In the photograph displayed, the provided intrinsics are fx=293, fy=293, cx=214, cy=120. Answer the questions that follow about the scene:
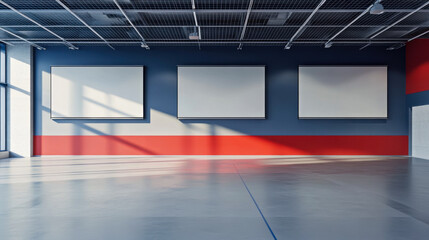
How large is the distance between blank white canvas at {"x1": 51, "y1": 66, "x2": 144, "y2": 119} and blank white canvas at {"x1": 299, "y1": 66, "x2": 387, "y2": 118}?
8.39m

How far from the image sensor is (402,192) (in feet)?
21.0

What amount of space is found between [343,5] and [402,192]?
6778 mm

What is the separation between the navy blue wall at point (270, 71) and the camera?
14781mm

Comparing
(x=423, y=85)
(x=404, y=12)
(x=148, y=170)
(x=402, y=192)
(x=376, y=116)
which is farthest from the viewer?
(x=376, y=116)

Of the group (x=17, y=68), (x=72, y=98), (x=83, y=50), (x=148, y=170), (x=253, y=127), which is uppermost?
(x=83, y=50)

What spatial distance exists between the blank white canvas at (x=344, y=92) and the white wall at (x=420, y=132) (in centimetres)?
133

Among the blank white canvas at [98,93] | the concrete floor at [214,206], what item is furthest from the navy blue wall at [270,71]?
the concrete floor at [214,206]

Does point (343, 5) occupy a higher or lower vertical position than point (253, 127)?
higher

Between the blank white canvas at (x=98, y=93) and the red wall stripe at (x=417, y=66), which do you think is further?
the blank white canvas at (x=98, y=93)

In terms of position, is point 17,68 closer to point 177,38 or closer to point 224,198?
point 177,38

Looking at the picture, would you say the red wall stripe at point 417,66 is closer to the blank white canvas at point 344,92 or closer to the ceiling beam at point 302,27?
the blank white canvas at point 344,92

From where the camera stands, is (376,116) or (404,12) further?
(376,116)

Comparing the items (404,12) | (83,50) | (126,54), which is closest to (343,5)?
(404,12)

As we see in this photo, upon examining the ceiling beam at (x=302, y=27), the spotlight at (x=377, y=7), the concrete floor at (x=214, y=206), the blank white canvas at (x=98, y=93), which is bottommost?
the concrete floor at (x=214, y=206)
